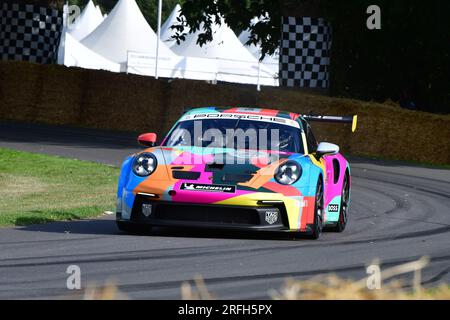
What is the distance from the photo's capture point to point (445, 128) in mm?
25125

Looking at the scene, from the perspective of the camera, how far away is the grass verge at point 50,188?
38.6 feet

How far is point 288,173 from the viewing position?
9.84 metres

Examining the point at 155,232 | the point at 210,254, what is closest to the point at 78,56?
the point at 155,232

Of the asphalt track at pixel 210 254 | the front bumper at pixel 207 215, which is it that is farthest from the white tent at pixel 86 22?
the front bumper at pixel 207 215

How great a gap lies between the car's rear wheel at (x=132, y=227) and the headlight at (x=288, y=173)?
1.22m

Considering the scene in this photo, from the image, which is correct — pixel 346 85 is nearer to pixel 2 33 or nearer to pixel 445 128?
pixel 445 128

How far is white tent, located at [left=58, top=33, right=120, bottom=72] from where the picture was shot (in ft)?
145

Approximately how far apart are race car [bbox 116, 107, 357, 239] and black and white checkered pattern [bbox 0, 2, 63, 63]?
22.8 meters

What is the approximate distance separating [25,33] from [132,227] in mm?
23757

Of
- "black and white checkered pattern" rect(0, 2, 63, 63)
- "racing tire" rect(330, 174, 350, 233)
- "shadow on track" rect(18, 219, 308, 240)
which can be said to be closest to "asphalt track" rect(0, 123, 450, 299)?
"shadow on track" rect(18, 219, 308, 240)

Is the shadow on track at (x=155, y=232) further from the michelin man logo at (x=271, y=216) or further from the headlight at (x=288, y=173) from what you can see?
the headlight at (x=288, y=173)

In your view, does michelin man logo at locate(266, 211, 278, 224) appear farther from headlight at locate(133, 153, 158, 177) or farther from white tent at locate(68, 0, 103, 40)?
white tent at locate(68, 0, 103, 40)

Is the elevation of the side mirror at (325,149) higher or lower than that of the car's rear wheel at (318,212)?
higher

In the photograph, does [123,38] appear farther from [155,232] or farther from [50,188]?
[155,232]
